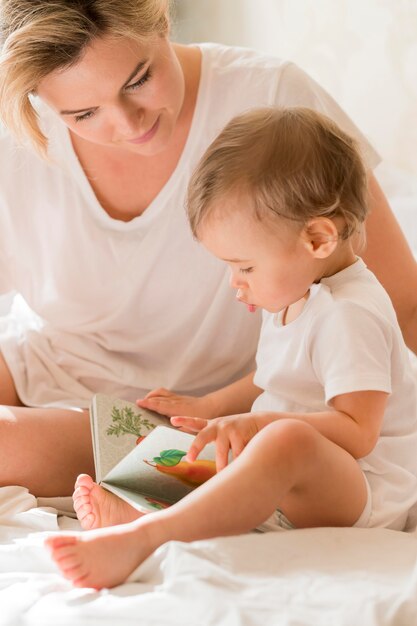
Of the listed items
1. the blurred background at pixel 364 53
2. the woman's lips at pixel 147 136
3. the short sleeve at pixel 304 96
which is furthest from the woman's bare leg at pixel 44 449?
the blurred background at pixel 364 53

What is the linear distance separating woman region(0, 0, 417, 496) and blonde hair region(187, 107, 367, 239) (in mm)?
220

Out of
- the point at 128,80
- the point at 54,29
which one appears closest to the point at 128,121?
the point at 128,80

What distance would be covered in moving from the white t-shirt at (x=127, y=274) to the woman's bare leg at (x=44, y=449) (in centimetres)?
10

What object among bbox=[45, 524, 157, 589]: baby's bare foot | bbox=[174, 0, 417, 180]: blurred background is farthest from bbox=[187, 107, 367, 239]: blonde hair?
bbox=[174, 0, 417, 180]: blurred background

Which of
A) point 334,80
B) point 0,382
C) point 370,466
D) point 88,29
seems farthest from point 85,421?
point 334,80

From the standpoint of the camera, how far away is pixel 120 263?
169 cm

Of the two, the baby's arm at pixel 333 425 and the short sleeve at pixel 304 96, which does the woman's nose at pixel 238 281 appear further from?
the short sleeve at pixel 304 96

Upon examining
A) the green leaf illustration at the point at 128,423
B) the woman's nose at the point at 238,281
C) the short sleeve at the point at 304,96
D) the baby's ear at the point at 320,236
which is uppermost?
the short sleeve at the point at 304,96

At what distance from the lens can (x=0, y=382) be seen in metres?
1.69

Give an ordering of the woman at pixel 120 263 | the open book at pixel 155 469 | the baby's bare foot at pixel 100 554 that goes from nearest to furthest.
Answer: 1. the baby's bare foot at pixel 100 554
2. the open book at pixel 155 469
3. the woman at pixel 120 263

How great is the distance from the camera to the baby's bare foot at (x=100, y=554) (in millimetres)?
1062

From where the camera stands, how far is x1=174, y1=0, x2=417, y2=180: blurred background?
2213 millimetres

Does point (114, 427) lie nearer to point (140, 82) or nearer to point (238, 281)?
point (238, 281)

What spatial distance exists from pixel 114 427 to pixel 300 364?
0.30m
